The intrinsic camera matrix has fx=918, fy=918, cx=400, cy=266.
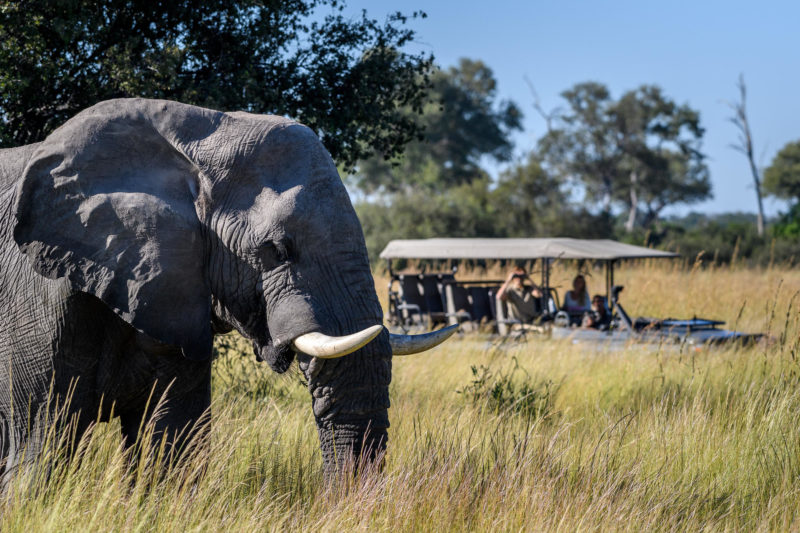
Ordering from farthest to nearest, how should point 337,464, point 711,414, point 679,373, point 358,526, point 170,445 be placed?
point 679,373 → point 711,414 → point 170,445 → point 337,464 → point 358,526

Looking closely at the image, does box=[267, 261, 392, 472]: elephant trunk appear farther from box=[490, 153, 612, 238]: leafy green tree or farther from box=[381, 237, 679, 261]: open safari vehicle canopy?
box=[490, 153, 612, 238]: leafy green tree

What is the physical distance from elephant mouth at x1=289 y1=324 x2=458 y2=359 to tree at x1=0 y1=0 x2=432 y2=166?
3.41m

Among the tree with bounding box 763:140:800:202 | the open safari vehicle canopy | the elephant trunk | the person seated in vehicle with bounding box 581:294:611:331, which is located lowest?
the person seated in vehicle with bounding box 581:294:611:331

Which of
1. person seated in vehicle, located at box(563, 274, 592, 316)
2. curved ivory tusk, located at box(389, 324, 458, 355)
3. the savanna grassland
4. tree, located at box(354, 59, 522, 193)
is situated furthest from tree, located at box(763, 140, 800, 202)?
curved ivory tusk, located at box(389, 324, 458, 355)

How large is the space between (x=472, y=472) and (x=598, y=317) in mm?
9291

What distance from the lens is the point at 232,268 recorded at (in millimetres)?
3701

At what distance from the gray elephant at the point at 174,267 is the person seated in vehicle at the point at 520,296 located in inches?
397

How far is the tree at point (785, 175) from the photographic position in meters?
45.6

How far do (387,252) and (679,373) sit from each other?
9.14 m

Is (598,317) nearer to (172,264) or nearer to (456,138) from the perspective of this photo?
(172,264)

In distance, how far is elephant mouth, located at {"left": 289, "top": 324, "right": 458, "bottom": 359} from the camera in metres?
3.25

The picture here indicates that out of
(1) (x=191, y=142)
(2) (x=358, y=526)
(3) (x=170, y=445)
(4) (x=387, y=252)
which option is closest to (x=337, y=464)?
(2) (x=358, y=526)

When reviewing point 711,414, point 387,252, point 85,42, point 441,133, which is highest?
point 441,133

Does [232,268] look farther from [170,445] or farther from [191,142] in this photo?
[170,445]
